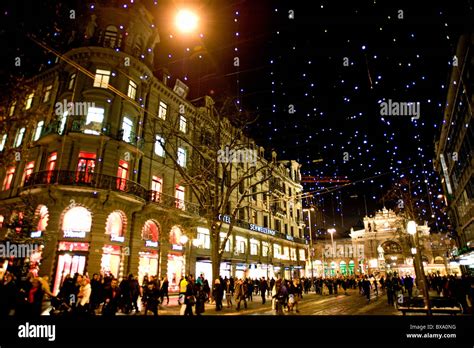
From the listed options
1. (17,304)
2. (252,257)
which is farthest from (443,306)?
(252,257)

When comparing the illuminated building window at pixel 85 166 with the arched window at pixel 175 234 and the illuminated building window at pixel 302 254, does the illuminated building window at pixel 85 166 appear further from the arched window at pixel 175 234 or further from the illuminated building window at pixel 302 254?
the illuminated building window at pixel 302 254

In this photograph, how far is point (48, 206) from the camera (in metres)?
19.6

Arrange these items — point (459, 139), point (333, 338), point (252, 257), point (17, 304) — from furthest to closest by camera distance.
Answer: point (252, 257)
point (459, 139)
point (17, 304)
point (333, 338)

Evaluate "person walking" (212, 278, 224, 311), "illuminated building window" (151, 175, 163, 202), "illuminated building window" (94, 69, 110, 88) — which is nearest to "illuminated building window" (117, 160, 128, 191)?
"illuminated building window" (151, 175, 163, 202)

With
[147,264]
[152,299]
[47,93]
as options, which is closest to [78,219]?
[147,264]

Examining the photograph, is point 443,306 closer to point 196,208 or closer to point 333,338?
point 333,338

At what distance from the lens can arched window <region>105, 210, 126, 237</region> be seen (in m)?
20.9

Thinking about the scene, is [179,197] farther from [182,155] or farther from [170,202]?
[182,155]

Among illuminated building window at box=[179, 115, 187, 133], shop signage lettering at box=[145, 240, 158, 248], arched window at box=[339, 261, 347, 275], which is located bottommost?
arched window at box=[339, 261, 347, 275]

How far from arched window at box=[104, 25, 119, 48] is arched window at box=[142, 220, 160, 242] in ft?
46.1

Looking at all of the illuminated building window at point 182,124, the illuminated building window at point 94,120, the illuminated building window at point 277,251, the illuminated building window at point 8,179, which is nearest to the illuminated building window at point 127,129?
the illuminated building window at point 94,120

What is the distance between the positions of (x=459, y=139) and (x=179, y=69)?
26.5 meters

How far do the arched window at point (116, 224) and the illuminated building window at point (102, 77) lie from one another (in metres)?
9.49

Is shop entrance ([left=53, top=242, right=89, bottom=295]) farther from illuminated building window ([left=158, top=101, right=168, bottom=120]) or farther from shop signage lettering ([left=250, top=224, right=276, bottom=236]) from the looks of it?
shop signage lettering ([left=250, top=224, right=276, bottom=236])
